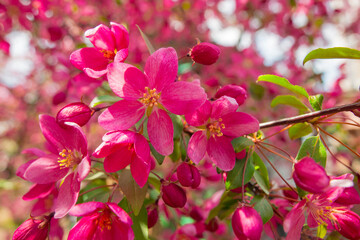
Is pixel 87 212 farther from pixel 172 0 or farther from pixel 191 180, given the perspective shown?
pixel 172 0

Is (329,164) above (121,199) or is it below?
below

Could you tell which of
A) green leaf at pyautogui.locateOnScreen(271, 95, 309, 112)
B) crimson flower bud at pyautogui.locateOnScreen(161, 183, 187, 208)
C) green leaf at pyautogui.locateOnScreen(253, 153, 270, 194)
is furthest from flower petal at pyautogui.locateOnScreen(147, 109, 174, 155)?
green leaf at pyautogui.locateOnScreen(271, 95, 309, 112)

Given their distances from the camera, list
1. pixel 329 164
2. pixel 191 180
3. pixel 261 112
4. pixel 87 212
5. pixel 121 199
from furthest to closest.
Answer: pixel 329 164 → pixel 261 112 → pixel 121 199 → pixel 191 180 → pixel 87 212

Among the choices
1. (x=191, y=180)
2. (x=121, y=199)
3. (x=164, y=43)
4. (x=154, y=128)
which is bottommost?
(x=164, y=43)

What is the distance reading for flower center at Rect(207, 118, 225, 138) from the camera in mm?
790

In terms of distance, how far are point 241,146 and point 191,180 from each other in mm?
185

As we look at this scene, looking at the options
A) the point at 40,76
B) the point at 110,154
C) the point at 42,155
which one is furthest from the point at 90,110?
the point at 40,76

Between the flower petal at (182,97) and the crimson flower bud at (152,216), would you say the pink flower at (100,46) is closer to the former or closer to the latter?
the flower petal at (182,97)

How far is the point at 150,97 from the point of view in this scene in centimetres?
77

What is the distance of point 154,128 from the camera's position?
29.3 inches

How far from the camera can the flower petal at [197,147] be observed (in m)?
0.73

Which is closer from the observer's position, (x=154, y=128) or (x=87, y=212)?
(x=87, y=212)

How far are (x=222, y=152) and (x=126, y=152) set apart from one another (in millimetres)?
292

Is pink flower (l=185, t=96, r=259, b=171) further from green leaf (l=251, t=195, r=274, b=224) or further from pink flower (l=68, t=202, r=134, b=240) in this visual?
pink flower (l=68, t=202, r=134, b=240)
